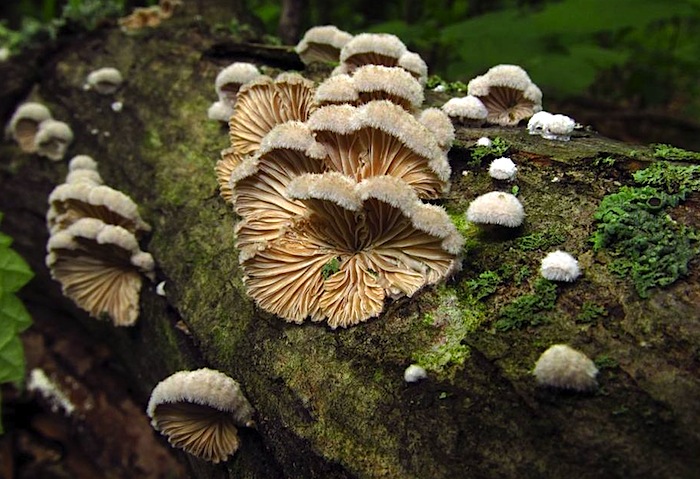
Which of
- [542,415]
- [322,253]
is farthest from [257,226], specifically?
[542,415]

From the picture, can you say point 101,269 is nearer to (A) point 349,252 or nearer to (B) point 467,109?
(A) point 349,252

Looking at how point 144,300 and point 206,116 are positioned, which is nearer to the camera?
point 144,300

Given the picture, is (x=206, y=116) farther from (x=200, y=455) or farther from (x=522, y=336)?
(x=522, y=336)

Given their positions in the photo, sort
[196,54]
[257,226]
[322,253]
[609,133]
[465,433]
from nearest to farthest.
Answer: [465,433], [322,253], [257,226], [196,54], [609,133]

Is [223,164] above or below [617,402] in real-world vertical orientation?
above

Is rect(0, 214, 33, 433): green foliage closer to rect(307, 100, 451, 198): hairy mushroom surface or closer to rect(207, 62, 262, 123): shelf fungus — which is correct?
rect(207, 62, 262, 123): shelf fungus

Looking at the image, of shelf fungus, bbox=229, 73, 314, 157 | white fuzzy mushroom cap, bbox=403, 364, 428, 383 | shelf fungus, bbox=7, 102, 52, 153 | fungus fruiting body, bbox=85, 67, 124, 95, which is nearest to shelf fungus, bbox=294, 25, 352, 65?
shelf fungus, bbox=229, 73, 314, 157

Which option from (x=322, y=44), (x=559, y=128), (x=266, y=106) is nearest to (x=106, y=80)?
(x=322, y=44)
